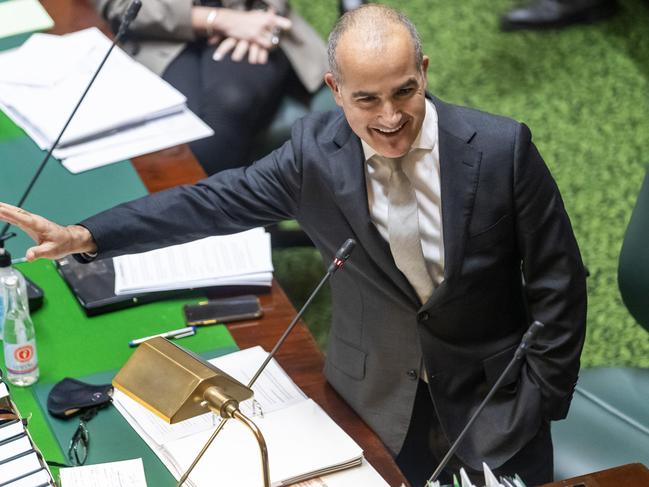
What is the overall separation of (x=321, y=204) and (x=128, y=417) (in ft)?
1.71

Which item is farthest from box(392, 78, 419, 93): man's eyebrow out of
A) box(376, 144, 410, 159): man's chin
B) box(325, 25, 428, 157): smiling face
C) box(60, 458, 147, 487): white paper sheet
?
box(60, 458, 147, 487): white paper sheet

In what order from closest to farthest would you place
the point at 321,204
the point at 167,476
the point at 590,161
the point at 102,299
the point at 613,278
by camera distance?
1. the point at 167,476
2. the point at 321,204
3. the point at 102,299
4. the point at 613,278
5. the point at 590,161

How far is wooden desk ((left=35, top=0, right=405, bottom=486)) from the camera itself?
2111 mm

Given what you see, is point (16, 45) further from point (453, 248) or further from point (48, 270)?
point (453, 248)

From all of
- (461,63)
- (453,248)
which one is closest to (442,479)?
(453,248)

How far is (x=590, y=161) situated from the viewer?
4121mm

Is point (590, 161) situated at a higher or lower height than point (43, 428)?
lower

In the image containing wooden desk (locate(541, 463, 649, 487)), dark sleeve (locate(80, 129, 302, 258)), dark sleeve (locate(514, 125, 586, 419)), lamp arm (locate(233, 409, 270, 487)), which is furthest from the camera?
dark sleeve (locate(80, 129, 302, 258))

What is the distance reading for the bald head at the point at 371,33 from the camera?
1961 millimetres

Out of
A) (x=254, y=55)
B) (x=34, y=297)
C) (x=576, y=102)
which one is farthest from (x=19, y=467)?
(x=576, y=102)

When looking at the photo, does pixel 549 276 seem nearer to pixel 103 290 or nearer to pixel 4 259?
pixel 103 290

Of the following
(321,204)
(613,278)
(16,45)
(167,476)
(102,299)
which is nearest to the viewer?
(167,476)

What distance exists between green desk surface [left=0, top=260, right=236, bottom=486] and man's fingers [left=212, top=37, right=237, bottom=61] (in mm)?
1197

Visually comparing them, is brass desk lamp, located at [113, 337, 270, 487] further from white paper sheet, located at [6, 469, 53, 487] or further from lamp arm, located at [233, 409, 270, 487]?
white paper sheet, located at [6, 469, 53, 487]
